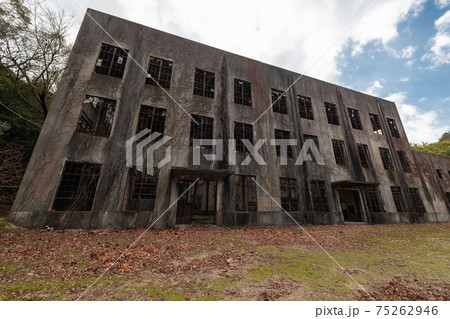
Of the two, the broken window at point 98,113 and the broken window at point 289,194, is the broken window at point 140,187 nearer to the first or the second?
the broken window at point 98,113

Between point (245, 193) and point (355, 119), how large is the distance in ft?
47.6

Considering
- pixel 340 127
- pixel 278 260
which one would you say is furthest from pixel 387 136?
pixel 278 260

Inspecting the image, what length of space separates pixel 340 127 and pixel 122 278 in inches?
732

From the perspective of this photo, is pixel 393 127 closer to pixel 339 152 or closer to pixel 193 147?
pixel 339 152

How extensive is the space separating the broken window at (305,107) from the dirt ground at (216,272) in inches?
455

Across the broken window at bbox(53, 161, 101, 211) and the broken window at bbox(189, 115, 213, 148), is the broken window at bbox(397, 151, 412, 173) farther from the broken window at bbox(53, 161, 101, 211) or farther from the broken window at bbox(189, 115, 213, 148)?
the broken window at bbox(53, 161, 101, 211)

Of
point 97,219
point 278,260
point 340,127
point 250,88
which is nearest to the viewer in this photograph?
point 278,260

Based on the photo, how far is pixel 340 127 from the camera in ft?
52.0

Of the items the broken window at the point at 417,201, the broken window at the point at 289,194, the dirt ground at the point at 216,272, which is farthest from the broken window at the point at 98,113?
the broken window at the point at 417,201

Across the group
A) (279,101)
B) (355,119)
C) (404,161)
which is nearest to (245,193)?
(279,101)

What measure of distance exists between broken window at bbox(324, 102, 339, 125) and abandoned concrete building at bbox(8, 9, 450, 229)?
0.11 m

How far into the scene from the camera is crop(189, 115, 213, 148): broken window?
36.7ft

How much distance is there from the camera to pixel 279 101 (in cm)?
1458

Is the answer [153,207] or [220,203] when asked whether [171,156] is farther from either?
[220,203]
